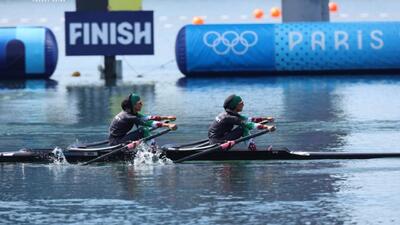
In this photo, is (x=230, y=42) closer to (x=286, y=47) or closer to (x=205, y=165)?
(x=286, y=47)

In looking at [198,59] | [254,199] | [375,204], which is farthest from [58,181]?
[198,59]

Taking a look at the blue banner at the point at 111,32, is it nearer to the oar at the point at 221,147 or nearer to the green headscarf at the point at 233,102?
the green headscarf at the point at 233,102

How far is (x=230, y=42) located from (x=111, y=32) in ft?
13.9

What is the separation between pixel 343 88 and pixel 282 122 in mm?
10083

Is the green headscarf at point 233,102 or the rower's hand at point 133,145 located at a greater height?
the green headscarf at point 233,102

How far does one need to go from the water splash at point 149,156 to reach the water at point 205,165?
10 centimetres

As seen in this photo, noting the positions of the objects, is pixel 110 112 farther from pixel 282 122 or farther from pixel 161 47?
pixel 161 47

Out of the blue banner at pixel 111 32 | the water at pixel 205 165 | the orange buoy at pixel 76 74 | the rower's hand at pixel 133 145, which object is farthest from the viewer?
the orange buoy at pixel 76 74

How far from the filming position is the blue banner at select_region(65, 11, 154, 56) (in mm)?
43531

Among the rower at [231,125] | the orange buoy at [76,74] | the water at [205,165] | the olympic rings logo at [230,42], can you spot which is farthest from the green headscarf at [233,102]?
the orange buoy at [76,74]

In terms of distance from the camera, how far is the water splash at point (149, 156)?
21469 mm

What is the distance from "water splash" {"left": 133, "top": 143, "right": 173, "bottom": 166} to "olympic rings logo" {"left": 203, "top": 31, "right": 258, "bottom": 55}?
21.1 m

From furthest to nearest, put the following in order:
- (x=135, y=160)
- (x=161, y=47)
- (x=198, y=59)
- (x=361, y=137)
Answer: (x=161, y=47)
(x=198, y=59)
(x=361, y=137)
(x=135, y=160)

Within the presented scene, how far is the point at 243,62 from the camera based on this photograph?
4303 cm
